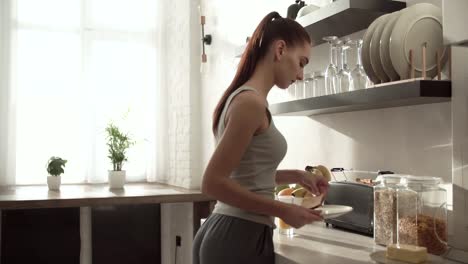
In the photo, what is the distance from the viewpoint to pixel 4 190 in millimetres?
3570

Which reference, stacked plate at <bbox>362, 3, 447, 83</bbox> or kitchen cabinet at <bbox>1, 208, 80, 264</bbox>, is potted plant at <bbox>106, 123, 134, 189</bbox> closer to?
kitchen cabinet at <bbox>1, 208, 80, 264</bbox>

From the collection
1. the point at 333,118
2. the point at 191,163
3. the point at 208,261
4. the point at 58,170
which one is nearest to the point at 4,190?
the point at 58,170

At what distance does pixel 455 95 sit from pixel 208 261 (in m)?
0.83

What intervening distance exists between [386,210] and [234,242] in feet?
1.82

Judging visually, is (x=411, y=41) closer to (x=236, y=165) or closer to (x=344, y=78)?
(x=344, y=78)

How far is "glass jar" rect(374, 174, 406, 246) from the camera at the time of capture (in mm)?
1541

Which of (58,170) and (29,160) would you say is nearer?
(58,170)

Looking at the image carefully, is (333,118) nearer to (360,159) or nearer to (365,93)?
(360,159)

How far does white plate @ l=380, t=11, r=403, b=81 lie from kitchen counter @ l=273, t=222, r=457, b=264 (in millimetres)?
541

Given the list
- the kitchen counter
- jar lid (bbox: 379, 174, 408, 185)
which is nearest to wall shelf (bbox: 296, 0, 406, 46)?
jar lid (bbox: 379, 174, 408, 185)

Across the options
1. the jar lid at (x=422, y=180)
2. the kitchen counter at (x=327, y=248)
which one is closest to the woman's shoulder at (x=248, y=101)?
the kitchen counter at (x=327, y=248)

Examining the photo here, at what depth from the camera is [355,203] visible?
1787 mm

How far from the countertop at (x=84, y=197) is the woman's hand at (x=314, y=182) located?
68.4 inches

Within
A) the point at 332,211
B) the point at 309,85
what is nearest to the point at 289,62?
the point at 332,211
